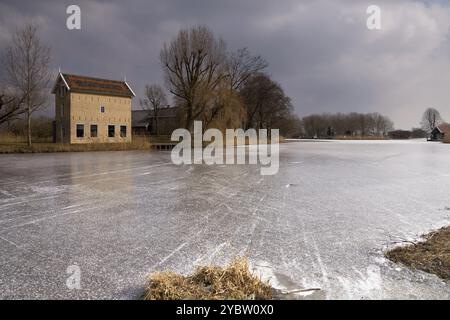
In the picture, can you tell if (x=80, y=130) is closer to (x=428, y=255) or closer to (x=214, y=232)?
(x=214, y=232)

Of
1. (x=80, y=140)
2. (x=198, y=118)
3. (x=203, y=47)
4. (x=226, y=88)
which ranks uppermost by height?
(x=203, y=47)

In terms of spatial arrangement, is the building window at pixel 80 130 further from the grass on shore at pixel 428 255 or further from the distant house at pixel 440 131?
the distant house at pixel 440 131

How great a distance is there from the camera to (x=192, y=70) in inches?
A: 1427

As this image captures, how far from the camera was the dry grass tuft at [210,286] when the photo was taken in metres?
2.98

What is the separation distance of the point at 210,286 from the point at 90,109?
37400mm

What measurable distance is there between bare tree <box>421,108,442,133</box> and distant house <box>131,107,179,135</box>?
71741 mm

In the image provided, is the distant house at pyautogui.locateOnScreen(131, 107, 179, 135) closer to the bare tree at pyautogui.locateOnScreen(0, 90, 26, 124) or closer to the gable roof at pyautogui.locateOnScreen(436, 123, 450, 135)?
the bare tree at pyautogui.locateOnScreen(0, 90, 26, 124)

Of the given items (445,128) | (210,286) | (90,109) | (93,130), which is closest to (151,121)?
(90,109)

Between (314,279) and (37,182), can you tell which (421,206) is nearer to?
(314,279)

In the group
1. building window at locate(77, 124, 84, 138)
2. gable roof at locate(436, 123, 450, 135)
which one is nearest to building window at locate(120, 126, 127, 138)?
building window at locate(77, 124, 84, 138)

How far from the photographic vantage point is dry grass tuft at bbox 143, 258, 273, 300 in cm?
298
